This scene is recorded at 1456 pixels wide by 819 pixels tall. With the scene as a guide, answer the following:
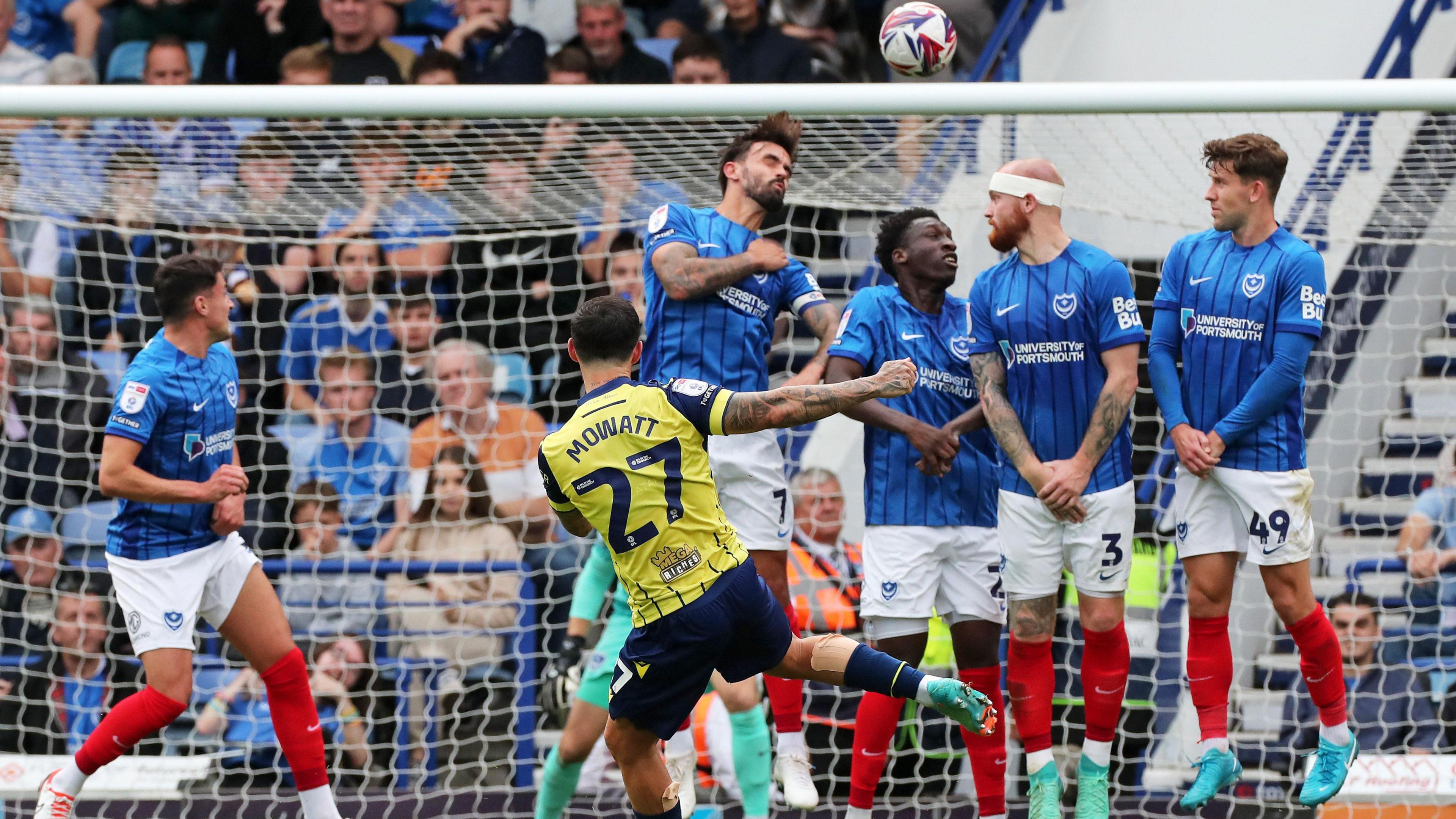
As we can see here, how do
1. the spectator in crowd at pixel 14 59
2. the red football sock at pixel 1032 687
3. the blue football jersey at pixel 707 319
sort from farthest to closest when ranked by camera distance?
1. the spectator in crowd at pixel 14 59
2. the blue football jersey at pixel 707 319
3. the red football sock at pixel 1032 687

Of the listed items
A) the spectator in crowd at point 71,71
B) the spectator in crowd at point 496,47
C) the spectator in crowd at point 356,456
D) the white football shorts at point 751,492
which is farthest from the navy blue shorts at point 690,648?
the spectator in crowd at point 71,71

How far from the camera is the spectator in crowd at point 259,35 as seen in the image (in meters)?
8.89

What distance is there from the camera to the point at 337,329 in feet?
26.0

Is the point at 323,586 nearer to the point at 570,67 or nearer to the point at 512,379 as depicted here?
the point at 512,379

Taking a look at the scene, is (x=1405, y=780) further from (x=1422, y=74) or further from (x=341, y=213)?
(x=341, y=213)

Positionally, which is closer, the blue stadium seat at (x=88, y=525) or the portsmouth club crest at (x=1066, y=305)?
the portsmouth club crest at (x=1066, y=305)

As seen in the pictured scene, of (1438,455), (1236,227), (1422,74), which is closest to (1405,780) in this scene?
(1438,455)

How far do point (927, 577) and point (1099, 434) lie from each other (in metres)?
0.82

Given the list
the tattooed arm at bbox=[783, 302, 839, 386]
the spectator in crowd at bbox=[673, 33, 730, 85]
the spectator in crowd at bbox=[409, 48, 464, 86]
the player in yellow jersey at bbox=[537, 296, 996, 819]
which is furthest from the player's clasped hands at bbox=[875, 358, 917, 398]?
the spectator in crowd at bbox=[409, 48, 464, 86]

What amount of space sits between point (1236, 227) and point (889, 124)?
6.83ft

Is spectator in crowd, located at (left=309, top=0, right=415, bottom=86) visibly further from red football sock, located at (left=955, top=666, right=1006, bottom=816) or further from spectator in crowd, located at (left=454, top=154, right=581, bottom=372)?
red football sock, located at (left=955, top=666, right=1006, bottom=816)

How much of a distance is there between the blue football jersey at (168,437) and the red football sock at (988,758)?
2914 mm

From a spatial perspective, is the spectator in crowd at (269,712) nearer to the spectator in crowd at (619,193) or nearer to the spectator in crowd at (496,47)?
the spectator in crowd at (619,193)

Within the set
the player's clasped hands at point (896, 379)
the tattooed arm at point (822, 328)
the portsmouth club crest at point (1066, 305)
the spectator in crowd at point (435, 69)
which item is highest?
the spectator in crowd at point (435, 69)
